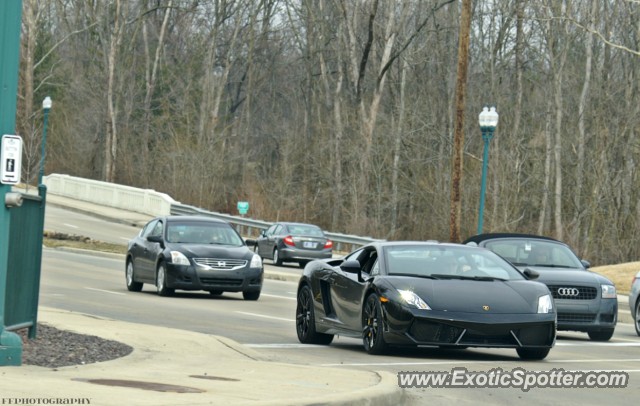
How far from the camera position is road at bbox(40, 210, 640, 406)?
8.86 metres

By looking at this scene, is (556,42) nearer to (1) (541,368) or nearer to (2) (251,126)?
(2) (251,126)

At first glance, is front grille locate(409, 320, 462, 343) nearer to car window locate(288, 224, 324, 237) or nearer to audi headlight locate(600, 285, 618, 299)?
audi headlight locate(600, 285, 618, 299)

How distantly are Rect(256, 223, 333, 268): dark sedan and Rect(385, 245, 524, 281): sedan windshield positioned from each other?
2107 cm

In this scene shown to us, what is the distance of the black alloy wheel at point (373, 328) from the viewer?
36.4 ft

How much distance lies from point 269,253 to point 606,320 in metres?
20.3

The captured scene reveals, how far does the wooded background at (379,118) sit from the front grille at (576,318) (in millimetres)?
23700

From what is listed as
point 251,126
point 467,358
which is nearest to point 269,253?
point 467,358

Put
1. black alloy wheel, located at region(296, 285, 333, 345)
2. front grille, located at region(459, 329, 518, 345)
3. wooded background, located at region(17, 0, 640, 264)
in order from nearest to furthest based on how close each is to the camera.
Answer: front grille, located at region(459, 329, 518, 345) → black alloy wheel, located at region(296, 285, 333, 345) → wooded background, located at region(17, 0, 640, 264)

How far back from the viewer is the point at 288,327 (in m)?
15.1

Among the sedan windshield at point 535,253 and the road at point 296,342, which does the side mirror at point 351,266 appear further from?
the sedan windshield at point 535,253

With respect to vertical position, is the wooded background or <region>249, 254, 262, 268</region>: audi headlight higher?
the wooded background

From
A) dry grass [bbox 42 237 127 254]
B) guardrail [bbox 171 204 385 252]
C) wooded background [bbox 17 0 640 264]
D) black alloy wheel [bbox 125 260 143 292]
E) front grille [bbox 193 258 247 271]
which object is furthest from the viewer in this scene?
wooded background [bbox 17 0 640 264]

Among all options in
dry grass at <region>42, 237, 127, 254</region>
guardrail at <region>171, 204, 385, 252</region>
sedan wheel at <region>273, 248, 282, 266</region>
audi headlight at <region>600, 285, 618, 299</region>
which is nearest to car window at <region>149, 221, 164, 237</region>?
audi headlight at <region>600, 285, 618, 299</region>

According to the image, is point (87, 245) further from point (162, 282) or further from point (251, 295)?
point (251, 295)
